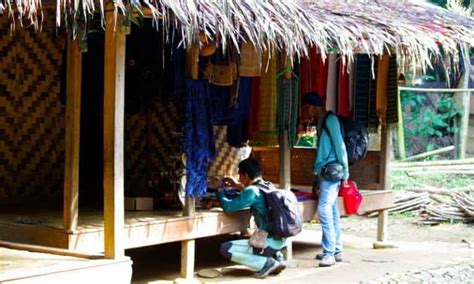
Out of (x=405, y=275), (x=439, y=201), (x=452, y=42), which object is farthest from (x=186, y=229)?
(x=439, y=201)

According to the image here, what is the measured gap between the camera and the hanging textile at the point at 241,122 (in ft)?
28.5

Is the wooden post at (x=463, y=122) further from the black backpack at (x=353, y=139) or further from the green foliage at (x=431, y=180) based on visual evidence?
the black backpack at (x=353, y=139)

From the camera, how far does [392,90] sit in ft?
32.1

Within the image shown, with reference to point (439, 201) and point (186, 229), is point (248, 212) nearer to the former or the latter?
point (186, 229)

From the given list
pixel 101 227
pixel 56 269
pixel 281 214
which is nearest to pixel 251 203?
pixel 281 214

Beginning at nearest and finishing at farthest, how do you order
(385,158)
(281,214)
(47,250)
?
(47,250), (281,214), (385,158)

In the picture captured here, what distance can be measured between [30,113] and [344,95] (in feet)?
11.3

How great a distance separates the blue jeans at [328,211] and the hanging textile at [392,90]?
1550mm

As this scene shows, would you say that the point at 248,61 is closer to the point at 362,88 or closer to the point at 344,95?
the point at 344,95

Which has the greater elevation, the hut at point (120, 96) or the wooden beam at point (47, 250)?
the hut at point (120, 96)

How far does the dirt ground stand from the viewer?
8.13 m

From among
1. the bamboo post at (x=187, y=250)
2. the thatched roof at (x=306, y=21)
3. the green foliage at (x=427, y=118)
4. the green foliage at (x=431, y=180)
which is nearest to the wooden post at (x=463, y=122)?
the green foliage at (x=427, y=118)

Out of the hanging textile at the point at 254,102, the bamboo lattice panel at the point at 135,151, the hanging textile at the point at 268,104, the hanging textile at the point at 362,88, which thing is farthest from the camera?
the hanging textile at the point at 362,88

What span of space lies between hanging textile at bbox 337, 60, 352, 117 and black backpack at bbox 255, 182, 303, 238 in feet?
6.11
